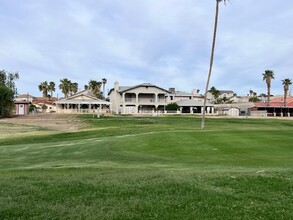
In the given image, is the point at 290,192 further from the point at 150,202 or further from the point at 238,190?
the point at 150,202

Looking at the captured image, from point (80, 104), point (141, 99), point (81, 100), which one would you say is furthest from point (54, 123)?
point (141, 99)

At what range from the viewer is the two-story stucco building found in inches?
4190

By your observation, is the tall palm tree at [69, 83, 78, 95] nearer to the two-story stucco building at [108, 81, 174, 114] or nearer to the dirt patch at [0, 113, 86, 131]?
the two-story stucco building at [108, 81, 174, 114]

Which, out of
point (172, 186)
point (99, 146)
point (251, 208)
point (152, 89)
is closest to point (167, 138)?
point (99, 146)

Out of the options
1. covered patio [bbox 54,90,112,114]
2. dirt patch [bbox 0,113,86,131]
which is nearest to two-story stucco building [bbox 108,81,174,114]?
covered patio [bbox 54,90,112,114]

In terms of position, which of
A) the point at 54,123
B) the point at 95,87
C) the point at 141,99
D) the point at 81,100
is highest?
the point at 95,87

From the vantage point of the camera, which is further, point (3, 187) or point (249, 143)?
point (249, 143)

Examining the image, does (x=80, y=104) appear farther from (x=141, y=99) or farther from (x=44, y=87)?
(x=44, y=87)

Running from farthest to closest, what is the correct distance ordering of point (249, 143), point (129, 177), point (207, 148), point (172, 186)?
1. point (249, 143)
2. point (207, 148)
3. point (129, 177)
4. point (172, 186)

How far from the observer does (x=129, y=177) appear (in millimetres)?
10047

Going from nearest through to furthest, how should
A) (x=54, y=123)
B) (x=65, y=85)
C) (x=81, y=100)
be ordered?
(x=54, y=123), (x=81, y=100), (x=65, y=85)

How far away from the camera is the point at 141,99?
108 metres

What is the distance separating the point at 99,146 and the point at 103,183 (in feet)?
46.0

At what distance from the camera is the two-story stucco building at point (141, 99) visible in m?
106
